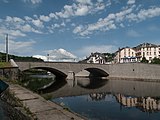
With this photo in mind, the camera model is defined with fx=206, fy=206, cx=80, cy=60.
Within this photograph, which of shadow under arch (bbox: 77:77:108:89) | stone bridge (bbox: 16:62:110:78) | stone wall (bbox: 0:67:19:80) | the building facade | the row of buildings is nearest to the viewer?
stone wall (bbox: 0:67:19:80)

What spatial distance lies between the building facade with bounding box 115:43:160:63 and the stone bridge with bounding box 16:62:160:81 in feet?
104

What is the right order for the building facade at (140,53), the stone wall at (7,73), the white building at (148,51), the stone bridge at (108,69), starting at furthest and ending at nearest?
the building facade at (140,53)
the white building at (148,51)
the stone bridge at (108,69)
the stone wall at (7,73)

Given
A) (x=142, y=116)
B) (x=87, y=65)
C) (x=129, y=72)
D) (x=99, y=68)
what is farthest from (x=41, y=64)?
(x=142, y=116)

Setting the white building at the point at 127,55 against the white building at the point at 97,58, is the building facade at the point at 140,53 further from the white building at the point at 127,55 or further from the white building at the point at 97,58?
the white building at the point at 97,58

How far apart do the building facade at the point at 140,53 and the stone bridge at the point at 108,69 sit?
1253 inches

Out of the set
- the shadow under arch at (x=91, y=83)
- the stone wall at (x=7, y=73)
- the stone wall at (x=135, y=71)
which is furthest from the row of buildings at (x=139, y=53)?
the stone wall at (x=7, y=73)

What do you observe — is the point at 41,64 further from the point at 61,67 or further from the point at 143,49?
the point at 143,49

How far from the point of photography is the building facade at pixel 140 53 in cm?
9714

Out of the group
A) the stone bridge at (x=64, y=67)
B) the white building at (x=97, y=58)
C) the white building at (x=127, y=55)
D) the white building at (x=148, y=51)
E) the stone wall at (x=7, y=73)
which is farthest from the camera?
the white building at (x=97, y=58)

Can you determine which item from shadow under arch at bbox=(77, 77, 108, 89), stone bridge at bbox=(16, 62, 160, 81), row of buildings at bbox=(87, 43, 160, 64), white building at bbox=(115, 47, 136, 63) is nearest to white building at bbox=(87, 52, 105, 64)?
row of buildings at bbox=(87, 43, 160, 64)

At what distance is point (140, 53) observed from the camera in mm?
103625

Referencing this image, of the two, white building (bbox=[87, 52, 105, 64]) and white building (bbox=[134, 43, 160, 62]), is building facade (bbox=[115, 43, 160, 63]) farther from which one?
white building (bbox=[87, 52, 105, 64])

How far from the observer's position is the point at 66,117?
932cm

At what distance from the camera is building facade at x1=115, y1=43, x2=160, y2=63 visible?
9714 cm
